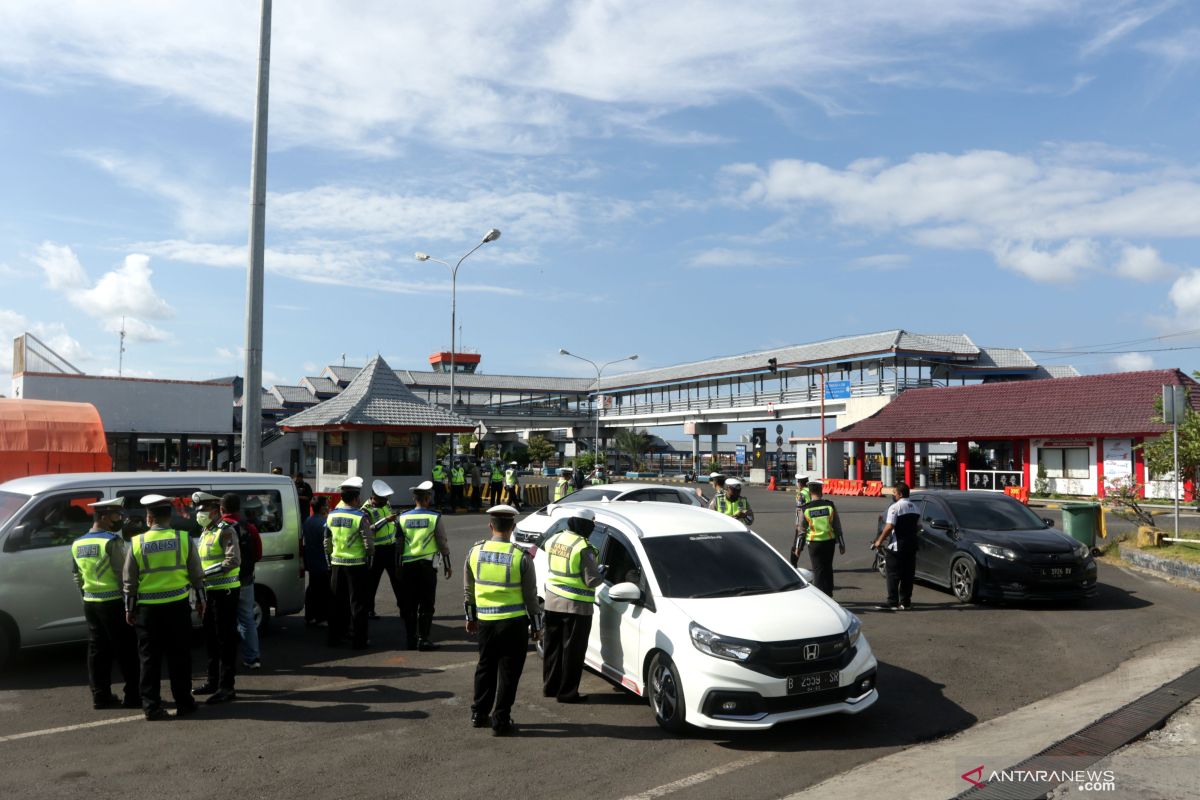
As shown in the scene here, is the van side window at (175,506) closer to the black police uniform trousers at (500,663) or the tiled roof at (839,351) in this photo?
the black police uniform trousers at (500,663)

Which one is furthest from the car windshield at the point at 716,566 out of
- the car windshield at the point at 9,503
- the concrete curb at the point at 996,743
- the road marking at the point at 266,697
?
the car windshield at the point at 9,503

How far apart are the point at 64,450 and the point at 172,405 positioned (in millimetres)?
10580

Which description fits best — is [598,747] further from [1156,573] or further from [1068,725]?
[1156,573]

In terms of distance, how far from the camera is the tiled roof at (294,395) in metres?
78.1

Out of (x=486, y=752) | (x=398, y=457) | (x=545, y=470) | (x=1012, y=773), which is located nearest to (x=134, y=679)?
(x=486, y=752)

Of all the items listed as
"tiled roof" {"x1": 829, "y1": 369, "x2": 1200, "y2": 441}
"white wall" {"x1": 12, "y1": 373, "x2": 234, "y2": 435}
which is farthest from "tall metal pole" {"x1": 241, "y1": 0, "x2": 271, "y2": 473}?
"tiled roof" {"x1": 829, "y1": 369, "x2": 1200, "y2": 441}

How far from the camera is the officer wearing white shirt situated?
454 inches

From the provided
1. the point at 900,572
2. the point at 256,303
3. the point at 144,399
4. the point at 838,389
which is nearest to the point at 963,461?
the point at 838,389

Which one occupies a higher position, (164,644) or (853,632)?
(853,632)

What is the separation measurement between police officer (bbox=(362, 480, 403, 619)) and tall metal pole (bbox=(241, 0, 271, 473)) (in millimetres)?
3474

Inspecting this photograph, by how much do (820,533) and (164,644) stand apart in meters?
7.73

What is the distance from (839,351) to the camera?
170ft

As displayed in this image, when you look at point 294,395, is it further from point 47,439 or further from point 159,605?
point 159,605

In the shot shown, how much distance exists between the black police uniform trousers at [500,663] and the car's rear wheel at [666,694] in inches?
40.8
